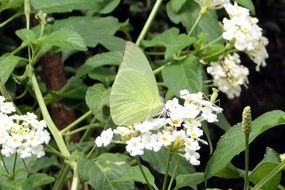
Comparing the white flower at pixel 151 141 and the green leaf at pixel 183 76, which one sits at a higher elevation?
the white flower at pixel 151 141

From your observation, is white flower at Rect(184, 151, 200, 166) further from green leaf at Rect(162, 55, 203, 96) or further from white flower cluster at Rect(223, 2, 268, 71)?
white flower cluster at Rect(223, 2, 268, 71)

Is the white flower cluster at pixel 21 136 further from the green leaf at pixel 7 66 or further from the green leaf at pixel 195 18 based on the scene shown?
the green leaf at pixel 195 18

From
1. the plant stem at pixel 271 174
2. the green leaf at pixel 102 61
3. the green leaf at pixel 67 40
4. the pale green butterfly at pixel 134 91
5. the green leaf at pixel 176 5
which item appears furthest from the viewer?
the green leaf at pixel 176 5

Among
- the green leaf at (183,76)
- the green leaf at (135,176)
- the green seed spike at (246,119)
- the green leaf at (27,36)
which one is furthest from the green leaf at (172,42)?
the green seed spike at (246,119)

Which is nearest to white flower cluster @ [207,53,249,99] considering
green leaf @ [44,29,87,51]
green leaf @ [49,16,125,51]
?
green leaf @ [49,16,125,51]

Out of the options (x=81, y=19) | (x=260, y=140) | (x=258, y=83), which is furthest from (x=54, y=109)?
(x=258, y=83)

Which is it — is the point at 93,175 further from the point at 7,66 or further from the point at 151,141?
the point at 7,66

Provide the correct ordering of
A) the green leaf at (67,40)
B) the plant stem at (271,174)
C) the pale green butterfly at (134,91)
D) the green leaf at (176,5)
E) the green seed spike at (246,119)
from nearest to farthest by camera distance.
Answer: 1. the green seed spike at (246,119)
2. the plant stem at (271,174)
3. the pale green butterfly at (134,91)
4. the green leaf at (67,40)
5. the green leaf at (176,5)
